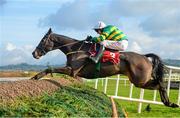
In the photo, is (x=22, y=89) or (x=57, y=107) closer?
(x=57, y=107)

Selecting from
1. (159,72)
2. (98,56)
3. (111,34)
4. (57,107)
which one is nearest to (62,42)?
(98,56)

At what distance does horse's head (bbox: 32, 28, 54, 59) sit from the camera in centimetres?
920

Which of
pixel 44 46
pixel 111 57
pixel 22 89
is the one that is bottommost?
pixel 22 89

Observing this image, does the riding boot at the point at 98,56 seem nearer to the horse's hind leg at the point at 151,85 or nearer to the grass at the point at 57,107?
the horse's hind leg at the point at 151,85

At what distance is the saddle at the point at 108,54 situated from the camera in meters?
8.94

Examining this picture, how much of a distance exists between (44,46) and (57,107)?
15.7ft

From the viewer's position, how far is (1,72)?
77.4ft

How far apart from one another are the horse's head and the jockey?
2.96ft

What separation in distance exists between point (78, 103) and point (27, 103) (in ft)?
2.29

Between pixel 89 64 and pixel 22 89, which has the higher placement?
pixel 89 64

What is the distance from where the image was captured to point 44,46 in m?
9.20

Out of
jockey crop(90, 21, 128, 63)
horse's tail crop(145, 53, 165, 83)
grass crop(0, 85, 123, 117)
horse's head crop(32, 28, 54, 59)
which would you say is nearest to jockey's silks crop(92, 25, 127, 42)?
jockey crop(90, 21, 128, 63)

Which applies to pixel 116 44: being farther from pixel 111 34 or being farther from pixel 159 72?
pixel 159 72

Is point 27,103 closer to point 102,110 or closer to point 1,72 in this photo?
point 102,110
